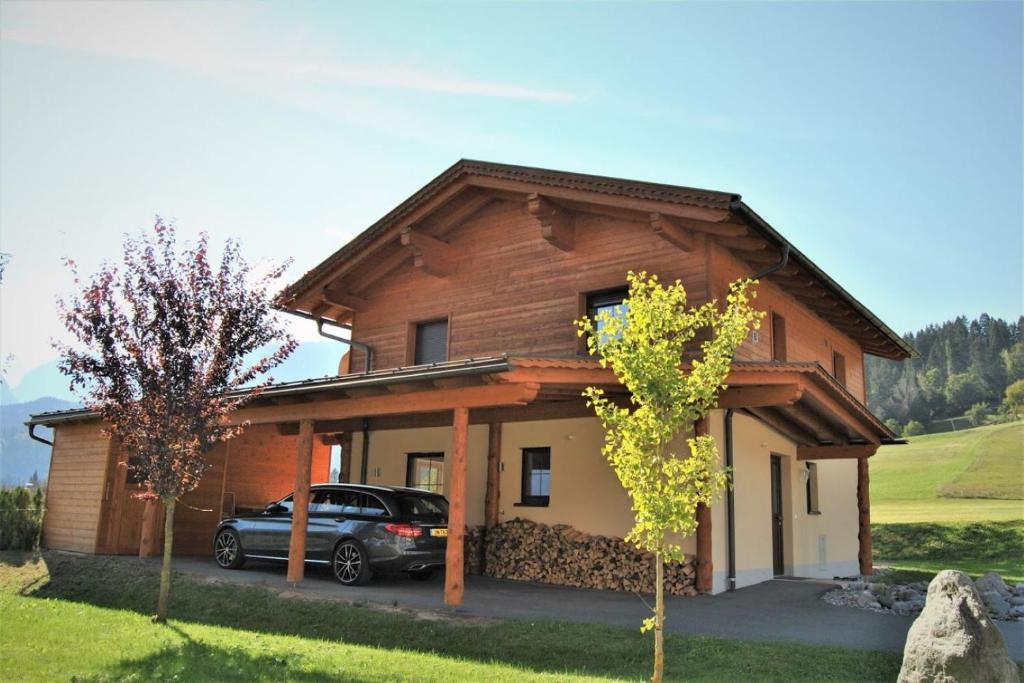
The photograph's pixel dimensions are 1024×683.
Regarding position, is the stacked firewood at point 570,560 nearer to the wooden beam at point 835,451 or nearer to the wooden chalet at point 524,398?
the wooden chalet at point 524,398

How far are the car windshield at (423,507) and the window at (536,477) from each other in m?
2.01

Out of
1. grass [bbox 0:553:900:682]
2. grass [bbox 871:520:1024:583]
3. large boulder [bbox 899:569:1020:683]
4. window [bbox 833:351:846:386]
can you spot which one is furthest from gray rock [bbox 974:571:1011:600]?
grass [bbox 871:520:1024:583]

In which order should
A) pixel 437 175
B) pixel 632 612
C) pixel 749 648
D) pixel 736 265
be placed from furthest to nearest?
pixel 437 175 → pixel 736 265 → pixel 632 612 → pixel 749 648

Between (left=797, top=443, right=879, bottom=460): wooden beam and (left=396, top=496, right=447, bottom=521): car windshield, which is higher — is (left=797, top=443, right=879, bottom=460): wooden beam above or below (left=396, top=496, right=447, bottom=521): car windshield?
above

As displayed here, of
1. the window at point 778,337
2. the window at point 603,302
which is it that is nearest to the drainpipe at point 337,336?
the window at point 603,302

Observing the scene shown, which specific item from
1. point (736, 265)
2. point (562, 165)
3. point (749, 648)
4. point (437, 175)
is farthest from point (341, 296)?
point (749, 648)

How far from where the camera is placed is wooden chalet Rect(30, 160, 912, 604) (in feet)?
36.4

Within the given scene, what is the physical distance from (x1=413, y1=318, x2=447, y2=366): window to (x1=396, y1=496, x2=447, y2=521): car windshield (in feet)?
13.0

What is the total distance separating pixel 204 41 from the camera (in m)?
10.2

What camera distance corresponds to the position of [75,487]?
16.1m

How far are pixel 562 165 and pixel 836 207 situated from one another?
21.6 ft

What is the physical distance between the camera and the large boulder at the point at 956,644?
5.81 meters

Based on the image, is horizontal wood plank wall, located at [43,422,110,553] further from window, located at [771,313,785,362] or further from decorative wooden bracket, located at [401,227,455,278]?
window, located at [771,313,785,362]

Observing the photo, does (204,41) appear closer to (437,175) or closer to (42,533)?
(437,175)
